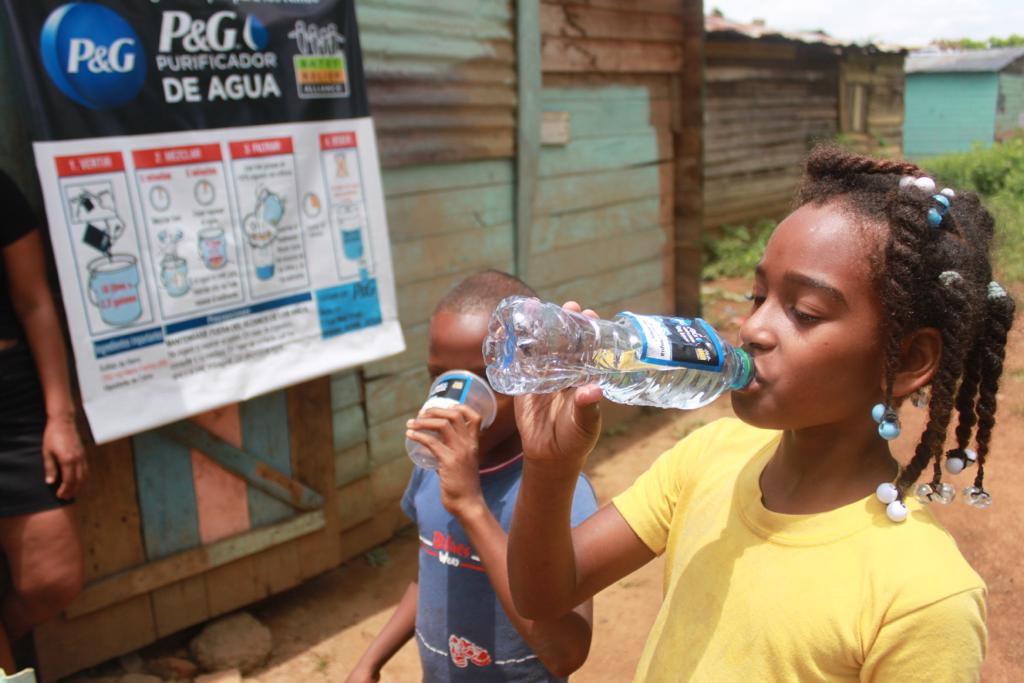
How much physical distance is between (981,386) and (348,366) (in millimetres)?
2927

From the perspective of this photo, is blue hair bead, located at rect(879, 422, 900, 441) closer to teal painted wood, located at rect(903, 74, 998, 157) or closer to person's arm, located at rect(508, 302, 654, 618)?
person's arm, located at rect(508, 302, 654, 618)

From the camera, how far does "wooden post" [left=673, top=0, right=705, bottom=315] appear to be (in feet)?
20.7

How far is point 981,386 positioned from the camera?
1.43 m

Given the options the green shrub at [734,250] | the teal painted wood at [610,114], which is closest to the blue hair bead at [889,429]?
the teal painted wood at [610,114]

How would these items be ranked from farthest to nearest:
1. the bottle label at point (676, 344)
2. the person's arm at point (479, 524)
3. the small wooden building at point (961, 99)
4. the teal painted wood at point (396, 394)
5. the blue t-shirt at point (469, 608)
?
the small wooden building at point (961, 99) < the teal painted wood at point (396, 394) < the blue t-shirt at point (469, 608) < the person's arm at point (479, 524) < the bottle label at point (676, 344)

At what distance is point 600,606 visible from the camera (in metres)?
4.30

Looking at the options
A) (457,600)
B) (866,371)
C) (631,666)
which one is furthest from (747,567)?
(631,666)

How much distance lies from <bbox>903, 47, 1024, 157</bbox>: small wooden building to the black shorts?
27.4m

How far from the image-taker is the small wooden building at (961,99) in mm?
26000

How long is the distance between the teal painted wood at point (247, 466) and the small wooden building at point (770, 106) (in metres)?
8.63

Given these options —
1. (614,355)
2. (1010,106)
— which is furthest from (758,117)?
(1010,106)

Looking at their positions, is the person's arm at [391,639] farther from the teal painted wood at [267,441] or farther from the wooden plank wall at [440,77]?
the wooden plank wall at [440,77]

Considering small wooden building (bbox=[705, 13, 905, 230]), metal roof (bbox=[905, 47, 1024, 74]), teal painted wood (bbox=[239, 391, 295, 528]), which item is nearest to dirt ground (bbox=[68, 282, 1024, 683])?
teal painted wood (bbox=[239, 391, 295, 528])

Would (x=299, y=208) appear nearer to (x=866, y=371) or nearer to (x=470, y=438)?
(x=470, y=438)
